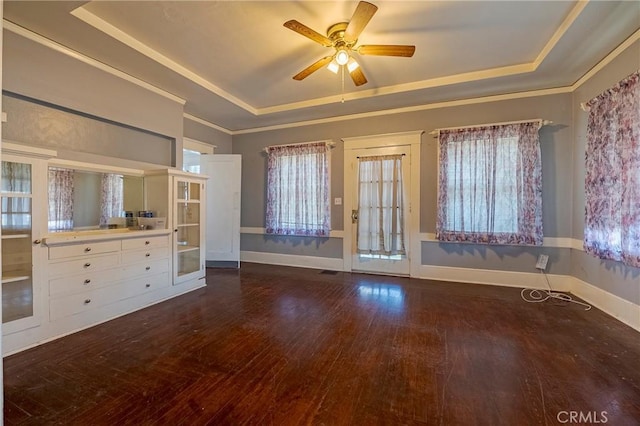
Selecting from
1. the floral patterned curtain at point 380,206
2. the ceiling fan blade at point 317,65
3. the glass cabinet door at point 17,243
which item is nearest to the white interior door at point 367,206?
the floral patterned curtain at point 380,206

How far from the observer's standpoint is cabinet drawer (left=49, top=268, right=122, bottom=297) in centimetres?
256

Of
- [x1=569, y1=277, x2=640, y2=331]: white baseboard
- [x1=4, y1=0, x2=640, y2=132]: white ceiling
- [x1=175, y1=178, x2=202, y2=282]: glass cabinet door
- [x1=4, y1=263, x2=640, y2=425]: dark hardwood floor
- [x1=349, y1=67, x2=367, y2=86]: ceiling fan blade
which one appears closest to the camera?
[x1=4, y1=263, x2=640, y2=425]: dark hardwood floor

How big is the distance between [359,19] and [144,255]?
320cm

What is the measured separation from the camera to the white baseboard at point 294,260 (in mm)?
5094

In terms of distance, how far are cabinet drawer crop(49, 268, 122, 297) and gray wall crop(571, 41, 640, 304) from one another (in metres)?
5.06

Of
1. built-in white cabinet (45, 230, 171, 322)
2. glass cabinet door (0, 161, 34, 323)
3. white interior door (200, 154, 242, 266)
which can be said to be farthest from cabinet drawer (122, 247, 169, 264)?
white interior door (200, 154, 242, 266)

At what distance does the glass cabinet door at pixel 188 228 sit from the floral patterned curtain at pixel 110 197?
63 centimetres

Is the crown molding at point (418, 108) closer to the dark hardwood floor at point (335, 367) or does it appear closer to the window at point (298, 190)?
the window at point (298, 190)

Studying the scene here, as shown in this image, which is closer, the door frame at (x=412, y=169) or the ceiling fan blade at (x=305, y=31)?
the ceiling fan blade at (x=305, y=31)

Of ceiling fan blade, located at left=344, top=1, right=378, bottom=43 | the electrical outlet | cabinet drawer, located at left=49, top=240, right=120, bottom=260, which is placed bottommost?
the electrical outlet

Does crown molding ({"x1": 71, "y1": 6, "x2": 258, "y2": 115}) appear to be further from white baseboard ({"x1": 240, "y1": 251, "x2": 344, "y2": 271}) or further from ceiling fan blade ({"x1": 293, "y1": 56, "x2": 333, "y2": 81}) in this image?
white baseboard ({"x1": 240, "y1": 251, "x2": 344, "y2": 271})

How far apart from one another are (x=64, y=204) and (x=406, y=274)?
4.39m

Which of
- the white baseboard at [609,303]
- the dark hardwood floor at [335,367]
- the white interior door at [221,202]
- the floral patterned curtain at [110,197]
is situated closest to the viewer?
the dark hardwood floor at [335,367]

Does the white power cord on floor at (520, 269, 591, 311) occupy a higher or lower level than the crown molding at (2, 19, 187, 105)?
lower
